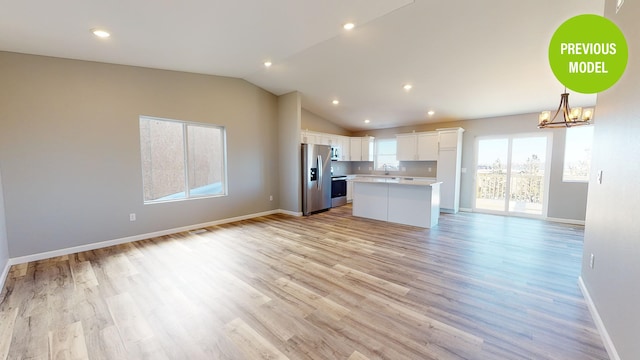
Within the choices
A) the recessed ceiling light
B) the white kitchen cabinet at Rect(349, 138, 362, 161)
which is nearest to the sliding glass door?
the white kitchen cabinet at Rect(349, 138, 362, 161)

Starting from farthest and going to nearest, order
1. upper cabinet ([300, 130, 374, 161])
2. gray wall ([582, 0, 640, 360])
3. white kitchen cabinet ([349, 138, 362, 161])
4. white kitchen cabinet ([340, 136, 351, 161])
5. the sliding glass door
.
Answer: white kitchen cabinet ([349, 138, 362, 161]) < white kitchen cabinet ([340, 136, 351, 161]) < upper cabinet ([300, 130, 374, 161]) < the sliding glass door < gray wall ([582, 0, 640, 360])

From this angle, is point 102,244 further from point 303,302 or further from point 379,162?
point 379,162

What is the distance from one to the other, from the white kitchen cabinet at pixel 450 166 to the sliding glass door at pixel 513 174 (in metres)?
0.53

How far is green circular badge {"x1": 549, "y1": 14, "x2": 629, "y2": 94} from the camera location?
1.67 m

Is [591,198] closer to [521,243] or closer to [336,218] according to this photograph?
[521,243]

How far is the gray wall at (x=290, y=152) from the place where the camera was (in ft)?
18.6

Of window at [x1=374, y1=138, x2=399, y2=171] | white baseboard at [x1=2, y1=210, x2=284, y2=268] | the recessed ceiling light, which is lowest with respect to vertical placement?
white baseboard at [x1=2, y1=210, x2=284, y2=268]

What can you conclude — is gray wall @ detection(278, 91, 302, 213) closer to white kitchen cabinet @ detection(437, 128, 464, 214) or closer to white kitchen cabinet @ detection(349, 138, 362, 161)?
white kitchen cabinet @ detection(349, 138, 362, 161)

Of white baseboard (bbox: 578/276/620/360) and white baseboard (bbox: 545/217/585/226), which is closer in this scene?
white baseboard (bbox: 578/276/620/360)

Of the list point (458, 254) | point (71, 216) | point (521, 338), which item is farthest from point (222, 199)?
point (521, 338)

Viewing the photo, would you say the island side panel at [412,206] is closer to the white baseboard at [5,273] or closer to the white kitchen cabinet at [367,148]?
the white kitchen cabinet at [367,148]

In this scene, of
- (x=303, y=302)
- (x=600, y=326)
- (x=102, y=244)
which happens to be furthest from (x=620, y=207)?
(x=102, y=244)

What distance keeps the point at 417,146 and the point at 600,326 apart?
5314 millimetres

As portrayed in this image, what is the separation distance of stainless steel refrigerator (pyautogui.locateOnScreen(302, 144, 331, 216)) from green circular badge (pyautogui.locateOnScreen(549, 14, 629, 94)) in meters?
4.48
